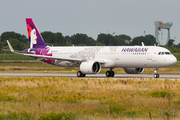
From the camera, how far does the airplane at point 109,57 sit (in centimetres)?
3778

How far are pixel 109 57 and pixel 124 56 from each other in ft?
7.08

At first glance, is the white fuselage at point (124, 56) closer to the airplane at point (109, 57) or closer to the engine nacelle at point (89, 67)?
the airplane at point (109, 57)

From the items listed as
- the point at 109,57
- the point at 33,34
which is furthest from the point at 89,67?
the point at 33,34

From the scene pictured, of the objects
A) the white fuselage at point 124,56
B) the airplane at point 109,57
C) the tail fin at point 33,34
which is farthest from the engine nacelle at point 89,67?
the tail fin at point 33,34

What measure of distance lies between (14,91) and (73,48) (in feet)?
79.0

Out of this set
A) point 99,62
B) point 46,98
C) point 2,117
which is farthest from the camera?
point 99,62

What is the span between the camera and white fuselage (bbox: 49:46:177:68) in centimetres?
3757

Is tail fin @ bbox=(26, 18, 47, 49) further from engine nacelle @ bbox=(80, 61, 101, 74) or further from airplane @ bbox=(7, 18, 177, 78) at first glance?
engine nacelle @ bbox=(80, 61, 101, 74)

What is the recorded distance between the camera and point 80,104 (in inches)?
619

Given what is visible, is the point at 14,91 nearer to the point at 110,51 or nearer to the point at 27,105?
the point at 27,105

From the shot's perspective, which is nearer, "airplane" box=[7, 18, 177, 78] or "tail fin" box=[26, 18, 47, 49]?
"airplane" box=[7, 18, 177, 78]

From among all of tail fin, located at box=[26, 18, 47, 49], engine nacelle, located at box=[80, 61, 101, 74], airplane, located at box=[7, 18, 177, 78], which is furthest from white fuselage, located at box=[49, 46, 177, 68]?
tail fin, located at box=[26, 18, 47, 49]

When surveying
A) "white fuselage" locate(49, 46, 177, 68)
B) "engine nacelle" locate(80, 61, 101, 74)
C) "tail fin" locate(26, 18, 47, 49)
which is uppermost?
"tail fin" locate(26, 18, 47, 49)

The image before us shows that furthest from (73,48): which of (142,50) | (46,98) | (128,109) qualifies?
(128,109)
